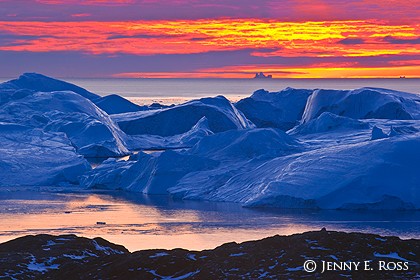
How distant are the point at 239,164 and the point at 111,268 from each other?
1815 centimetres

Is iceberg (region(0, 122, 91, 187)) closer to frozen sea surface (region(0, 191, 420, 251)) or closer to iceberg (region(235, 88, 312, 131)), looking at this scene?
frozen sea surface (region(0, 191, 420, 251))

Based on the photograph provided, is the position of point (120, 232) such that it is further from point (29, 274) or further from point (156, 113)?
point (156, 113)

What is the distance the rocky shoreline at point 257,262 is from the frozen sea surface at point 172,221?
6.62 metres

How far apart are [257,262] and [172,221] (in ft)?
39.1

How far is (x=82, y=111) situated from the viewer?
47.3 meters

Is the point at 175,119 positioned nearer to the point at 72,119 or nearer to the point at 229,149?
the point at 72,119

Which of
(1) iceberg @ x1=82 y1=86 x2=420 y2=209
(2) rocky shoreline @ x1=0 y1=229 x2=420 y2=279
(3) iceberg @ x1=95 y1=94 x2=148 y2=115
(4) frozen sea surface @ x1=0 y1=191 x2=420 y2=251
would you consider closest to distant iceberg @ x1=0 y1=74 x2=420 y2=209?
(1) iceberg @ x1=82 y1=86 x2=420 y2=209

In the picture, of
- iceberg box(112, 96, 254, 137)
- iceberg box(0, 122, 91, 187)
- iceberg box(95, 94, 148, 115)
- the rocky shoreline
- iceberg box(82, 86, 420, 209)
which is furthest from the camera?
iceberg box(95, 94, 148, 115)

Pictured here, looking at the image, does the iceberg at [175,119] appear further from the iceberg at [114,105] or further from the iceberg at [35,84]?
the iceberg at [35,84]

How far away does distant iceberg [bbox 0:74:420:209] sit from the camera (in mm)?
27188

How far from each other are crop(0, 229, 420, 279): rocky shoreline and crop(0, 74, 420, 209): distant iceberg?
41.7 ft

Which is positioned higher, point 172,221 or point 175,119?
point 175,119

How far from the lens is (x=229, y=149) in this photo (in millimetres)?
33562

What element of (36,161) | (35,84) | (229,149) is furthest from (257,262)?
(35,84)
